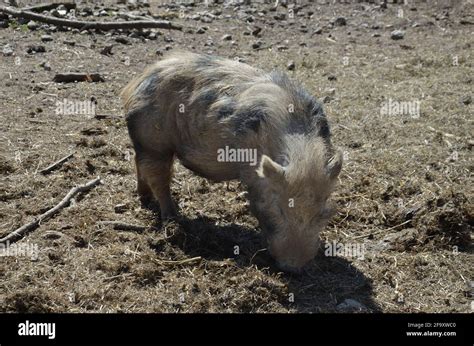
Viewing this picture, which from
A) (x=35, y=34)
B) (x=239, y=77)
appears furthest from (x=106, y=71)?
(x=239, y=77)

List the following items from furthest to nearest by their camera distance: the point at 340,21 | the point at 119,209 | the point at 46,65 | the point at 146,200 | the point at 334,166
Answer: the point at 340,21
the point at 46,65
the point at 146,200
the point at 119,209
the point at 334,166

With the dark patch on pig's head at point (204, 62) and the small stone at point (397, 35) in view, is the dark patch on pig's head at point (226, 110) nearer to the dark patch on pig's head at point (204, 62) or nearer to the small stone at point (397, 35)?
the dark patch on pig's head at point (204, 62)

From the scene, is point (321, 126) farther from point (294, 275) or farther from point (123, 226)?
point (123, 226)

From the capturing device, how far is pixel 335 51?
13.4 m

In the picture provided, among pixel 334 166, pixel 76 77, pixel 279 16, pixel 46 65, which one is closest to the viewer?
pixel 334 166

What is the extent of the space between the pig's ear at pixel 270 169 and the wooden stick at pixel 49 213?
7.39 ft

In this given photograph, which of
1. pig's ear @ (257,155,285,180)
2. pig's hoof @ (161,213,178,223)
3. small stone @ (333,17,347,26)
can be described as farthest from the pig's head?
small stone @ (333,17,347,26)

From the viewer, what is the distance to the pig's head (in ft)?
19.9

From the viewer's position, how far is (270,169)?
6039 millimetres

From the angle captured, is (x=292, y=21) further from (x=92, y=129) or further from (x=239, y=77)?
(x=239, y=77)

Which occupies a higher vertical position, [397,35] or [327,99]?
[397,35]

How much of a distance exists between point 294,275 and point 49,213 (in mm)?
2468

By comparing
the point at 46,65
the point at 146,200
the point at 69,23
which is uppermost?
the point at 69,23

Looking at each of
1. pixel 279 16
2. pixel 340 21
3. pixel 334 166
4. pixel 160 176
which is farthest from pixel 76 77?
pixel 340 21
